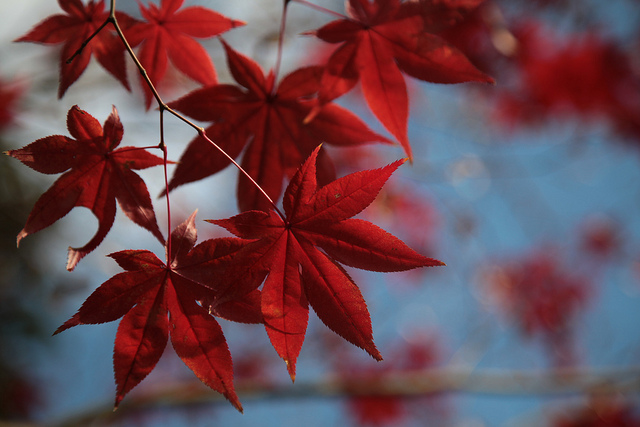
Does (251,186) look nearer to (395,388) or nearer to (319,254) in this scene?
(319,254)

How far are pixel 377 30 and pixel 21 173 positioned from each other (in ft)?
11.4

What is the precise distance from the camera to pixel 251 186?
0.86 meters

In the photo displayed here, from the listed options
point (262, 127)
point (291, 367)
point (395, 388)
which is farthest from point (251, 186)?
point (395, 388)

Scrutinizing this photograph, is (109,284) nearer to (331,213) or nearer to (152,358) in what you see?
(152,358)

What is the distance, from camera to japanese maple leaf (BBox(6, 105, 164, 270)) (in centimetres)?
66

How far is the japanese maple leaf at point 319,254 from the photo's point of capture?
62cm

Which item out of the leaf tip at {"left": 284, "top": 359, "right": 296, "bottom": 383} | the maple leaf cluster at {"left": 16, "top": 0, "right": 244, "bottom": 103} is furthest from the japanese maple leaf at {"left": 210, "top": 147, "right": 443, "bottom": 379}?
the maple leaf cluster at {"left": 16, "top": 0, "right": 244, "bottom": 103}

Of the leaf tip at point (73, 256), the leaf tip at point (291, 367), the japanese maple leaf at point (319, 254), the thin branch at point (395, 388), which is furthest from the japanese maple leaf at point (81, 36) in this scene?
the thin branch at point (395, 388)

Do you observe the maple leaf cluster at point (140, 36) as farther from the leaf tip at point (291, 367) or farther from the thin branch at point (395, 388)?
the thin branch at point (395, 388)

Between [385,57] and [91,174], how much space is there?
56 centimetres

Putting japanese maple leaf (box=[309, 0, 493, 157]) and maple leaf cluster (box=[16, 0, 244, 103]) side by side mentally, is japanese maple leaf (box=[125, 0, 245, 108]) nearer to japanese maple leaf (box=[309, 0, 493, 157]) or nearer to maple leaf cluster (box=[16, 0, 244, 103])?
maple leaf cluster (box=[16, 0, 244, 103])

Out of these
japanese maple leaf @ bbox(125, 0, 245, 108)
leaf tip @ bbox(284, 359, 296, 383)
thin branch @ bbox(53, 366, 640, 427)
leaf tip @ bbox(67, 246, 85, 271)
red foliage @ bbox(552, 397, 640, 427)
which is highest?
japanese maple leaf @ bbox(125, 0, 245, 108)

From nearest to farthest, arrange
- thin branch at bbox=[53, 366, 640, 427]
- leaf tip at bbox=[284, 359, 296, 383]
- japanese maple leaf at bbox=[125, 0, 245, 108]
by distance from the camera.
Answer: leaf tip at bbox=[284, 359, 296, 383] < japanese maple leaf at bbox=[125, 0, 245, 108] < thin branch at bbox=[53, 366, 640, 427]

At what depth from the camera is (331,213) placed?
64cm
